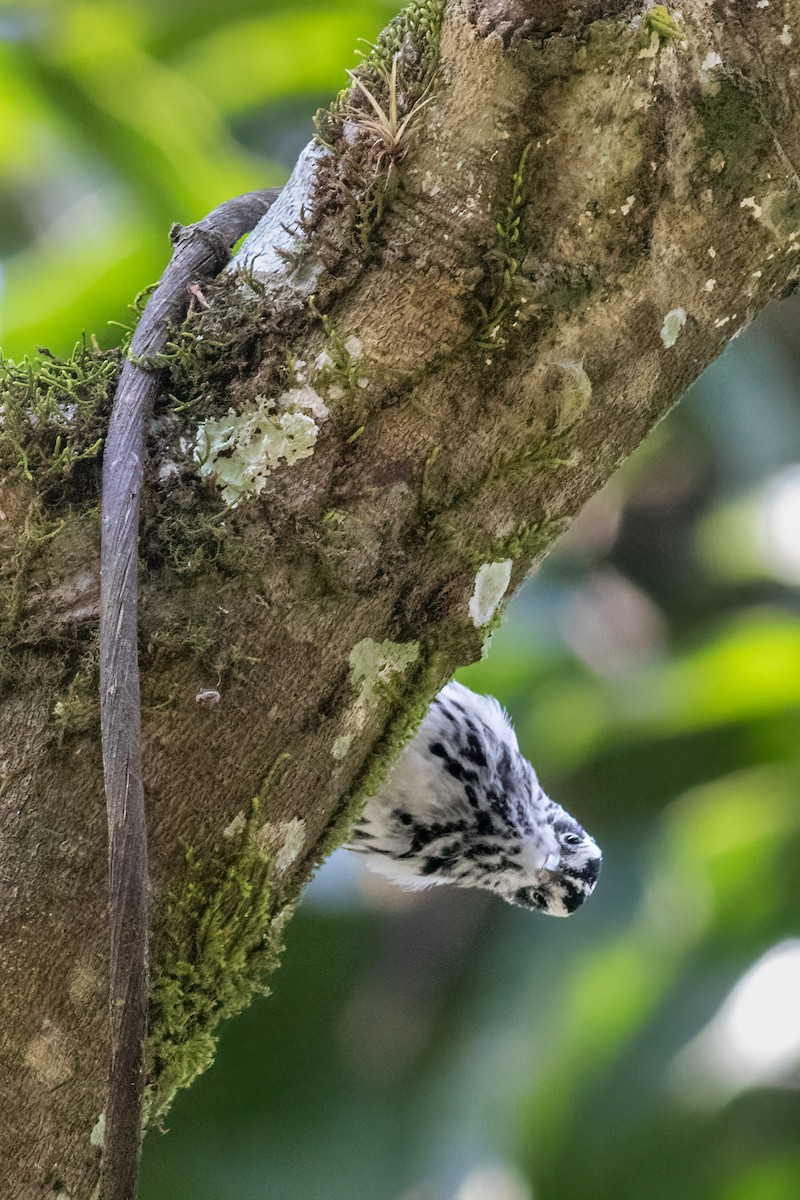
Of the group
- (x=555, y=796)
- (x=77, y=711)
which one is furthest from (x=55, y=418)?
(x=555, y=796)

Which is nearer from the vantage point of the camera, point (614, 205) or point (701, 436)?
point (614, 205)

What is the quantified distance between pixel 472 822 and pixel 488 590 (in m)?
1.03

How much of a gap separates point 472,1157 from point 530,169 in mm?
2820

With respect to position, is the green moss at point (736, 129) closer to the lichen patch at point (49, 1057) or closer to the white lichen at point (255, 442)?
the white lichen at point (255, 442)

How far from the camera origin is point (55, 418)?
4.13ft

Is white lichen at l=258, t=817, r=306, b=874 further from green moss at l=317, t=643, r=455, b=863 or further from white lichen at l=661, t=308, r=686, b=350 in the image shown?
white lichen at l=661, t=308, r=686, b=350

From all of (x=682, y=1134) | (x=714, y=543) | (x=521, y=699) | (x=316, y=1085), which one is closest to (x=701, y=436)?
(x=714, y=543)

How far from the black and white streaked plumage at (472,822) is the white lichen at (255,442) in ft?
3.44

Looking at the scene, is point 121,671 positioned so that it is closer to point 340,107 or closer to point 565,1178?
point 340,107

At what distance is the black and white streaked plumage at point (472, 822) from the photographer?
2219 millimetres

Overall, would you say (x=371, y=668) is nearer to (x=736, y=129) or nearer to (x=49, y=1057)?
(x=49, y=1057)

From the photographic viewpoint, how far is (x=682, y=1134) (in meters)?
3.01

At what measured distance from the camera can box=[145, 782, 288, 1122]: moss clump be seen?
1.16m

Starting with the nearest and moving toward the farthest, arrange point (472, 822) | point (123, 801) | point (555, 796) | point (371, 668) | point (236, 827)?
point (123, 801) < point (236, 827) < point (371, 668) < point (472, 822) < point (555, 796)
